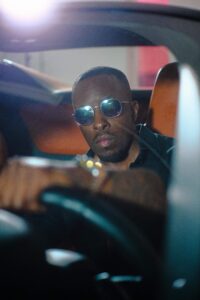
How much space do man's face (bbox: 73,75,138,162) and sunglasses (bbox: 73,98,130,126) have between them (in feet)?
0.05

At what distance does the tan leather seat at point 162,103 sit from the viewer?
7.55 feet

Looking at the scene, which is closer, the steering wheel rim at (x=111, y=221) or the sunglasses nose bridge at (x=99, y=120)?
the steering wheel rim at (x=111, y=221)

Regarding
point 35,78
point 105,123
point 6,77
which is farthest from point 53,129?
point 105,123

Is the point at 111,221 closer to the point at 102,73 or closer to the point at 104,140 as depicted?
the point at 104,140

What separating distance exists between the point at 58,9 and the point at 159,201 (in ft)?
1.95

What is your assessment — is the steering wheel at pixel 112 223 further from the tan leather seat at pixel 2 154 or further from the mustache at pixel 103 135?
the mustache at pixel 103 135

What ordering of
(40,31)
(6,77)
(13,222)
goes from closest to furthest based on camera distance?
(13,222) → (40,31) → (6,77)

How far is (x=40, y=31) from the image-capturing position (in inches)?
66.1

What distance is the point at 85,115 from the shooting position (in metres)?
2.13

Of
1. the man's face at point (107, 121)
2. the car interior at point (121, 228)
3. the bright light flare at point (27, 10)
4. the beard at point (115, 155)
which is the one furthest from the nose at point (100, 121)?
the bright light flare at point (27, 10)

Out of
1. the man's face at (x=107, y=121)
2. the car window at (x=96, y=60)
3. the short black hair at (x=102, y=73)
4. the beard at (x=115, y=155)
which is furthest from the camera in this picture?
the car window at (x=96, y=60)

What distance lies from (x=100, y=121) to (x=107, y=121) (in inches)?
1.3

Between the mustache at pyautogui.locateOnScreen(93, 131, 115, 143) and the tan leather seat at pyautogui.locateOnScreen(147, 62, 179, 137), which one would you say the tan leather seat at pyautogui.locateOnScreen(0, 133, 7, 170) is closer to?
the mustache at pyautogui.locateOnScreen(93, 131, 115, 143)

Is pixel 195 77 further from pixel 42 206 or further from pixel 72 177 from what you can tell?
pixel 42 206
